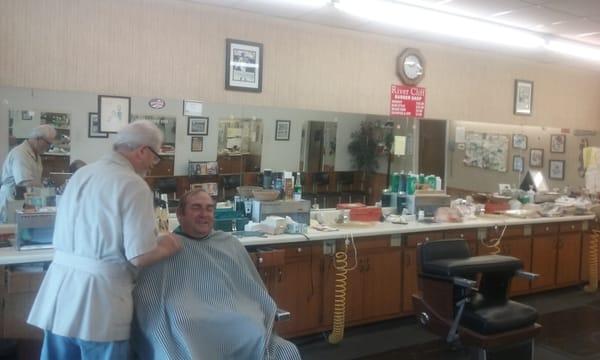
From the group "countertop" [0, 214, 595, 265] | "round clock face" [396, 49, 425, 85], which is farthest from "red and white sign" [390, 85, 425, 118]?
"countertop" [0, 214, 595, 265]

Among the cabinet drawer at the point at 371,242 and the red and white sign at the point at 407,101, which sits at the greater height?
the red and white sign at the point at 407,101

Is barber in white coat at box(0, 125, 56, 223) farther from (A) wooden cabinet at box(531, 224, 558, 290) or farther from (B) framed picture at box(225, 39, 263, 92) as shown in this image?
(A) wooden cabinet at box(531, 224, 558, 290)

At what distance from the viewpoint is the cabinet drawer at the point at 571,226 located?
A: 17.6 ft

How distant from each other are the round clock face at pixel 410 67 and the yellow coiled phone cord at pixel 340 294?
175 centimetres

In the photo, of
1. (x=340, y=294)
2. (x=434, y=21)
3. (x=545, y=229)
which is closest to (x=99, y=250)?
(x=340, y=294)

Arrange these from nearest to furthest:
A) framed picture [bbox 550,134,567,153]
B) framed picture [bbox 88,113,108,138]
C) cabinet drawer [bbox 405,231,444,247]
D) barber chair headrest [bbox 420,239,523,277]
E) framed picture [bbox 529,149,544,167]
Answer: barber chair headrest [bbox 420,239,523,277], framed picture [bbox 88,113,108,138], cabinet drawer [bbox 405,231,444,247], framed picture [bbox 529,149,544,167], framed picture [bbox 550,134,567,153]

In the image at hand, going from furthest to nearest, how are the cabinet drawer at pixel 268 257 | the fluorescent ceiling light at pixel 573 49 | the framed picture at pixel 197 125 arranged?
the fluorescent ceiling light at pixel 573 49, the framed picture at pixel 197 125, the cabinet drawer at pixel 268 257

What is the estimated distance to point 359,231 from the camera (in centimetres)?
406

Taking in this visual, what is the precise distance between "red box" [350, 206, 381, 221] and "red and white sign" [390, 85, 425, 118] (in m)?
0.97

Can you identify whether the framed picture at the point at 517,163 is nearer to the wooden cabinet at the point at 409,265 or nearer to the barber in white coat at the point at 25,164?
the wooden cabinet at the point at 409,265

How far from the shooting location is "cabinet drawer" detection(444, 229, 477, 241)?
4.59 meters

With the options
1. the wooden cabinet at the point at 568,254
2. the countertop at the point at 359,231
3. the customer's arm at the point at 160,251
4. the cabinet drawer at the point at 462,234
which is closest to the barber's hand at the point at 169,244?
the customer's arm at the point at 160,251

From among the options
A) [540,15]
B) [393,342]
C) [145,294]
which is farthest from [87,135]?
[540,15]

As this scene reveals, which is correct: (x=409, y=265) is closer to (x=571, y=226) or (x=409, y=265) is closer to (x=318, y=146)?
(x=318, y=146)
